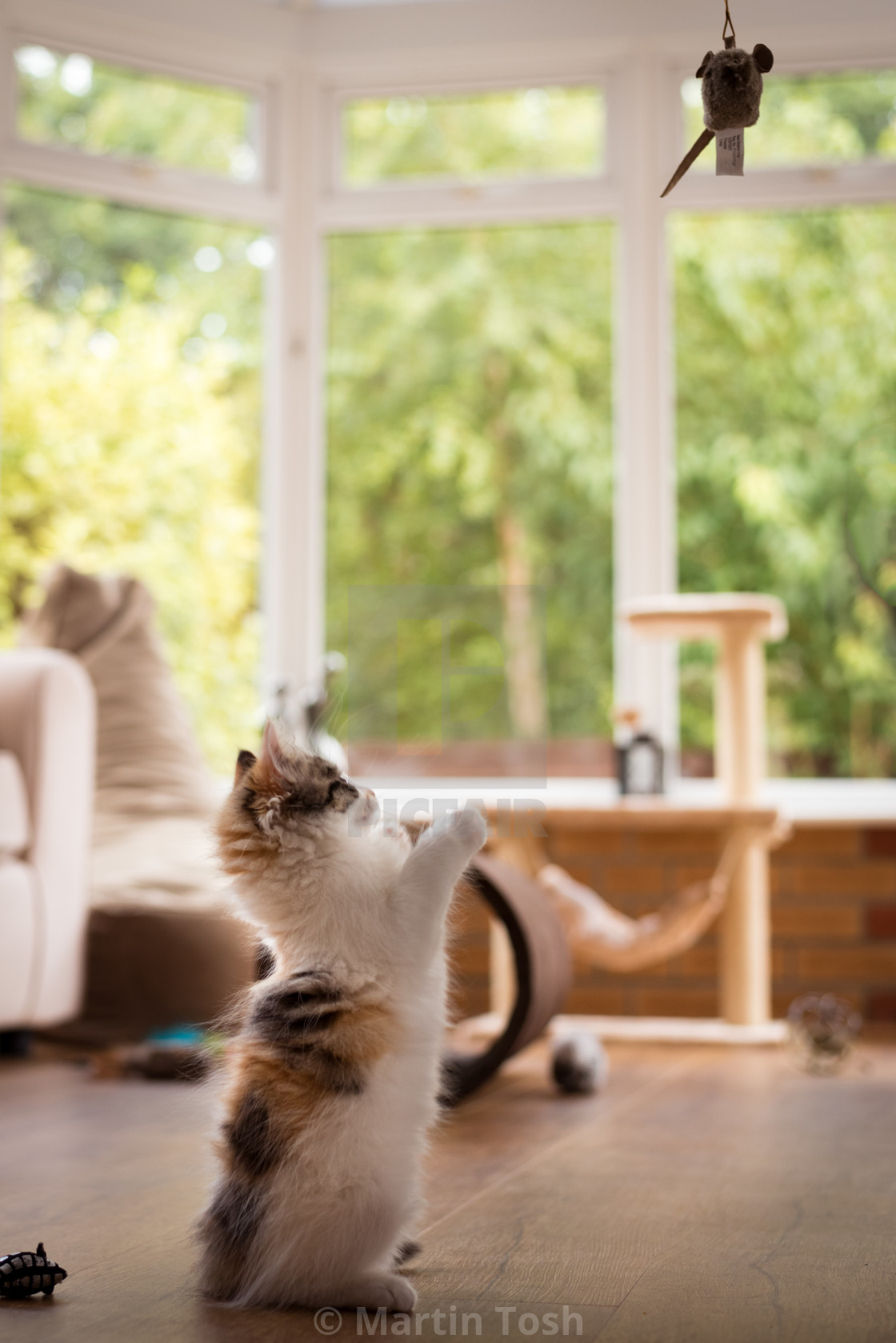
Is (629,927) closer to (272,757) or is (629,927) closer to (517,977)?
(517,977)

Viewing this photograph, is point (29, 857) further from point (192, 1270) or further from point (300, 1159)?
point (300, 1159)

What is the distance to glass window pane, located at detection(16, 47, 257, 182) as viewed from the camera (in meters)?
3.93

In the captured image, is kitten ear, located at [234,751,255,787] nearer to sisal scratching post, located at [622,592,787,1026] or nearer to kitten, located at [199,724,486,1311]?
kitten, located at [199,724,486,1311]

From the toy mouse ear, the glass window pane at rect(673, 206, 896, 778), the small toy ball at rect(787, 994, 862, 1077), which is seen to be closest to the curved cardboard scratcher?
the small toy ball at rect(787, 994, 862, 1077)

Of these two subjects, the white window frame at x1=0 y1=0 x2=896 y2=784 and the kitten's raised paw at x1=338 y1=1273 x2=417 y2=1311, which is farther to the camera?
the white window frame at x1=0 y1=0 x2=896 y2=784

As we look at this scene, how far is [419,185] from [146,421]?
3.40 feet

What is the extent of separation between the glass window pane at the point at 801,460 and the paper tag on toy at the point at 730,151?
8.48 ft

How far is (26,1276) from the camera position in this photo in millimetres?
1313

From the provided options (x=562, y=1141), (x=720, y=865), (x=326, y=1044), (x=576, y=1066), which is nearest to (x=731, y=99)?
(x=326, y=1044)

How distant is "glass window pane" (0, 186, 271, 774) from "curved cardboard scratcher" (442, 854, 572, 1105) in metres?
1.52

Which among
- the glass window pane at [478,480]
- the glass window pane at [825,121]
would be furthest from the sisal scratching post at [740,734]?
the glass window pane at [825,121]

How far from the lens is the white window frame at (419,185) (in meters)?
3.91

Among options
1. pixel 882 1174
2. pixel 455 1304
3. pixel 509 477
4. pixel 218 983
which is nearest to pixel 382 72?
pixel 509 477

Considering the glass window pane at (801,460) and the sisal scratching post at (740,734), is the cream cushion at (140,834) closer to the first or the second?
the sisal scratching post at (740,734)
